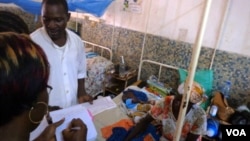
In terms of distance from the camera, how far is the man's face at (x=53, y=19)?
1336 millimetres

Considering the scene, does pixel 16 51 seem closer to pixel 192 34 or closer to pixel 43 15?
pixel 43 15

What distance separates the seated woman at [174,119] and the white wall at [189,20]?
2.85ft

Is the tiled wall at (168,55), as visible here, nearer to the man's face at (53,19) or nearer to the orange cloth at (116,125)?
the orange cloth at (116,125)

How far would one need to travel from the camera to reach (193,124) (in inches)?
60.8

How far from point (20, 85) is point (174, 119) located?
1273 millimetres

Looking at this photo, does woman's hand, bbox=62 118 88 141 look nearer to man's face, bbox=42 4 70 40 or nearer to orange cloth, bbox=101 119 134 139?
man's face, bbox=42 4 70 40

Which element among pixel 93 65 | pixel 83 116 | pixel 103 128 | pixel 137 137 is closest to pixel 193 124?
pixel 137 137

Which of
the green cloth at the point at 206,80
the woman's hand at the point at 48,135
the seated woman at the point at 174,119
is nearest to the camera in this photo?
the woman's hand at the point at 48,135

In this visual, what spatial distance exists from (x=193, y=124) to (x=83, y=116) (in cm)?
89

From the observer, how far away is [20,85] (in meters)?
0.50

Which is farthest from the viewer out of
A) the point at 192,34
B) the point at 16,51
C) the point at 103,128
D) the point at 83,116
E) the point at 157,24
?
the point at 157,24

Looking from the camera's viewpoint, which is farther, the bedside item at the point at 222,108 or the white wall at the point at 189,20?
the white wall at the point at 189,20

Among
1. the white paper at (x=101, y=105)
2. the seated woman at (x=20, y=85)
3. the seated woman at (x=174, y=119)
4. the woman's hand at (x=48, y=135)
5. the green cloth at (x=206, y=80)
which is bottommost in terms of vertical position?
the white paper at (x=101, y=105)

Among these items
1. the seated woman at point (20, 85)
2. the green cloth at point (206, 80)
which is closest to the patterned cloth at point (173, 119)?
the green cloth at point (206, 80)
